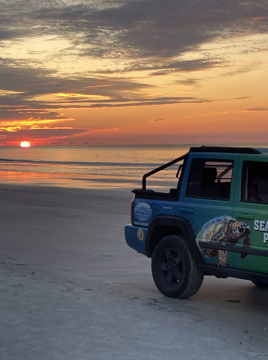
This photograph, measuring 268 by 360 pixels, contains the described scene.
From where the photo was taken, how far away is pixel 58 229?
42.9ft

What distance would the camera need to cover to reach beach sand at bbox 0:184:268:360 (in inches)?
204

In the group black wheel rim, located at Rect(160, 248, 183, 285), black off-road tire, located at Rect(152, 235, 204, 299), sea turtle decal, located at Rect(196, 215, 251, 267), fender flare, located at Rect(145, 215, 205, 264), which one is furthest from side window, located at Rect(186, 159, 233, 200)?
black wheel rim, located at Rect(160, 248, 183, 285)

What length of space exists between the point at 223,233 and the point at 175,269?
968 mm

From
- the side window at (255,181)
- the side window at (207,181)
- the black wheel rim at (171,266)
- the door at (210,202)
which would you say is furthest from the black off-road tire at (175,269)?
the side window at (255,181)

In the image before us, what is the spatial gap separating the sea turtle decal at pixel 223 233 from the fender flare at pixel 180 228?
0.08m

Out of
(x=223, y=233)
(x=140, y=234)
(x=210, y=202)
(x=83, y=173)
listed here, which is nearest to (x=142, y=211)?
(x=140, y=234)

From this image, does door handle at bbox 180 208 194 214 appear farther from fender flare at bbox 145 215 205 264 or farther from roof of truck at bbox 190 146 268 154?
roof of truck at bbox 190 146 268 154

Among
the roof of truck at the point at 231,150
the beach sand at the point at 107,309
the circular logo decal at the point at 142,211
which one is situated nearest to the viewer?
the beach sand at the point at 107,309

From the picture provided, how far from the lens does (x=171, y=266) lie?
734cm

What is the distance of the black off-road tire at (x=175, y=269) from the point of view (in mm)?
7078

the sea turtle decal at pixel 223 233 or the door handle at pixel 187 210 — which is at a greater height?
the door handle at pixel 187 210

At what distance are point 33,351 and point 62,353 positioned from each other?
27 cm

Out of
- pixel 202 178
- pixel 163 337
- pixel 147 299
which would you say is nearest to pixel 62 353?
pixel 163 337

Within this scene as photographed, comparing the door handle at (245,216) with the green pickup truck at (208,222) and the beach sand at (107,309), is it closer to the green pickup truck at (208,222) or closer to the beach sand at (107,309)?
the green pickup truck at (208,222)
